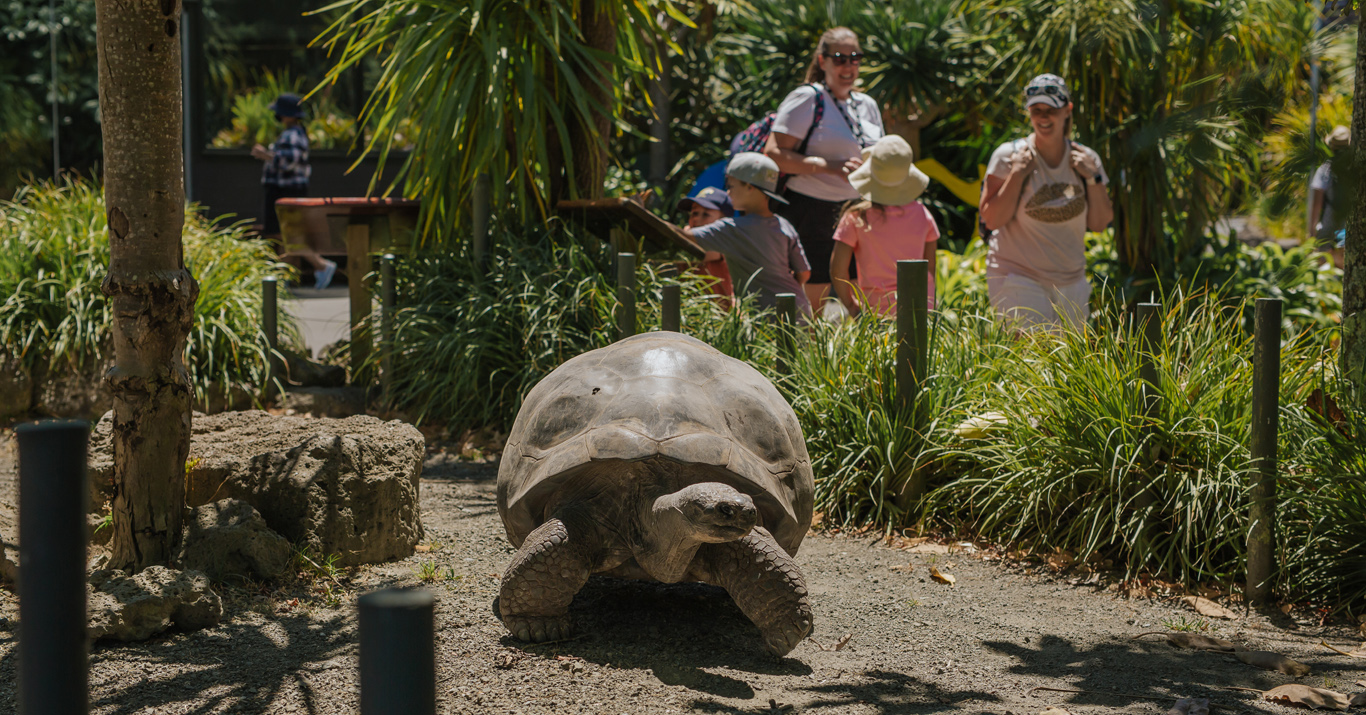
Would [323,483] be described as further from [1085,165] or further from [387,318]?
[1085,165]

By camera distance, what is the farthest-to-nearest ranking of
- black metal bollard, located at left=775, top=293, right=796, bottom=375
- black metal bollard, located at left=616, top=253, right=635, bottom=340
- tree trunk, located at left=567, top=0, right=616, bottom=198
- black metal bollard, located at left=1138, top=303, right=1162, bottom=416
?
tree trunk, located at left=567, top=0, right=616, bottom=198, black metal bollard, located at left=616, top=253, right=635, bottom=340, black metal bollard, located at left=775, top=293, right=796, bottom=375, black metal bollard, located at left=1138, top=303, right=1162, bottom=416

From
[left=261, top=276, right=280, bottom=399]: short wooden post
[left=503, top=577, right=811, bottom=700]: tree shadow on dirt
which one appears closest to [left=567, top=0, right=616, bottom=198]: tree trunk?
[left=261, top=276, right=280, bottom=399]: short wooden post

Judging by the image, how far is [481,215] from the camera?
7.04m

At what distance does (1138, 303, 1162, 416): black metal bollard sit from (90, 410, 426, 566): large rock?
279 centimetres

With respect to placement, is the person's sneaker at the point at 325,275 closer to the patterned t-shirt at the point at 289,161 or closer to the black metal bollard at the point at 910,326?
the patterned t-shirt at the point at 289,161

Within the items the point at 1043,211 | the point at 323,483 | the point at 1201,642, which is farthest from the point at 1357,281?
the point at 323,483

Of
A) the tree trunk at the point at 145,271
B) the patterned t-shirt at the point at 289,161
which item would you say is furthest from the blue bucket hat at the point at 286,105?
the tree trunk at the point at 145,271

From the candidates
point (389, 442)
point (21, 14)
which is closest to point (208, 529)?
point (389, 442)

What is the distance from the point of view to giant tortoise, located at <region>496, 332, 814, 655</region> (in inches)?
130

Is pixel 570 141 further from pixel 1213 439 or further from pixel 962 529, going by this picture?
pixel 1213 439

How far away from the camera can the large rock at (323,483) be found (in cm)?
404

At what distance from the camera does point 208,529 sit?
3826 mm

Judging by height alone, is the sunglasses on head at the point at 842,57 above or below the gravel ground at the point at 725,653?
above

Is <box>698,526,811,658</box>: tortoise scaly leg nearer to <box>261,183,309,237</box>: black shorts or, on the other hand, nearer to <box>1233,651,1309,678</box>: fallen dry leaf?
<box>1233,651,1309,678</box>: fallen dry leaf
